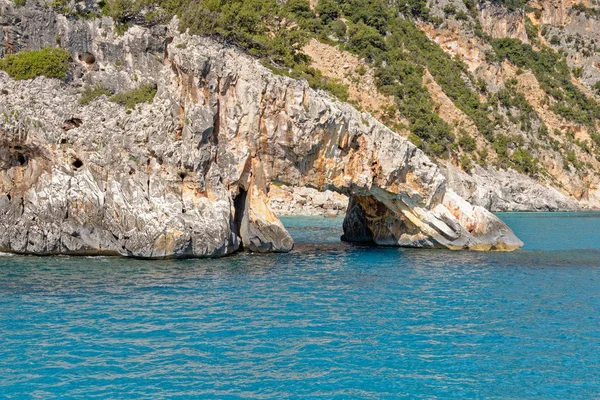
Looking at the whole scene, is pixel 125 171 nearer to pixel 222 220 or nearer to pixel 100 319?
pixel 222 220

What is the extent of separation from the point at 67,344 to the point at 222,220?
1498 centimetres

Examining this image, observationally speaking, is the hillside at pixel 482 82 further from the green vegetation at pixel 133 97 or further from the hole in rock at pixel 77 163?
the hole in rock at pixel 77 163

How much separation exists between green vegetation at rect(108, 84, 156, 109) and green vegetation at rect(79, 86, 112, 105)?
745 mm

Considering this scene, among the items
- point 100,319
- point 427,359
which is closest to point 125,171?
point 100,319

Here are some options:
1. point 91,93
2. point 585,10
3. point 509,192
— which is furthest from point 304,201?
point 585,10

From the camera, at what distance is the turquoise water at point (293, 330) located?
44.2 ft

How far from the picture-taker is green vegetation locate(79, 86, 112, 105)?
33125mm

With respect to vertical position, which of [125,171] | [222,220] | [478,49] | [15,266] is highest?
[478,49]

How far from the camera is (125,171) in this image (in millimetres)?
30547

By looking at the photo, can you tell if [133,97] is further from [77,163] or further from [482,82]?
[482,82]

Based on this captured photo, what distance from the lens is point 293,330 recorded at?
57.2 ft

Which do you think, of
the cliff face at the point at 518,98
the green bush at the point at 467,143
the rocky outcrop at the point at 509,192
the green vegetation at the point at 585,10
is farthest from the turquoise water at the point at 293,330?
the green vegetation at the point at 585,10

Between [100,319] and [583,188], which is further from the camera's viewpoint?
[583,188]

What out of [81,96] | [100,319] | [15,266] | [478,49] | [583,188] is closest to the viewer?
[100,319]
